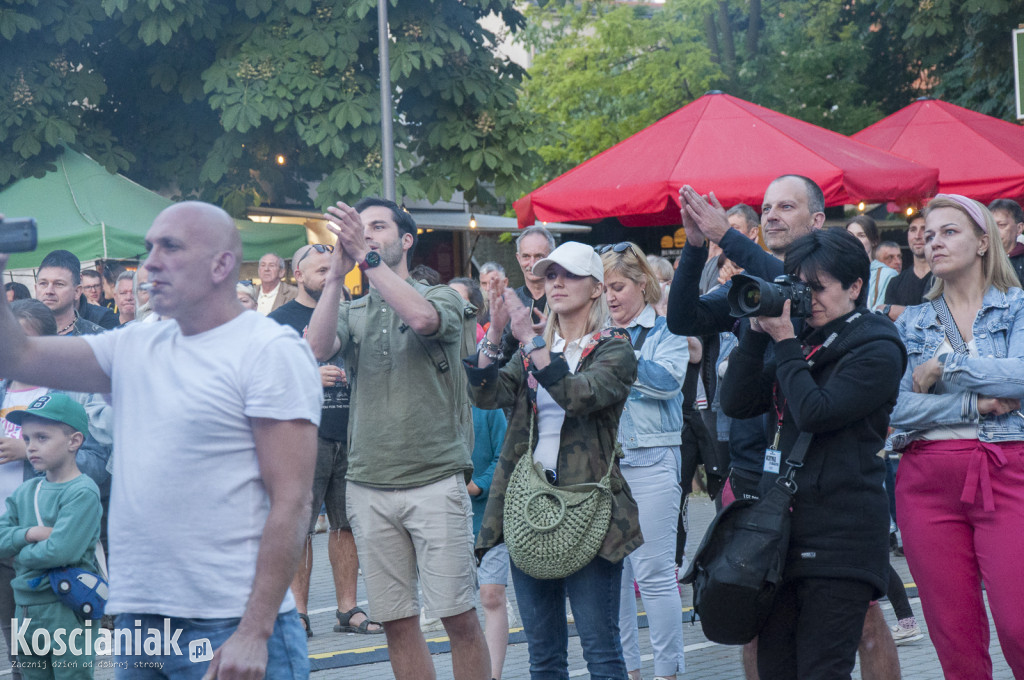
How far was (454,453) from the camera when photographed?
4875mm

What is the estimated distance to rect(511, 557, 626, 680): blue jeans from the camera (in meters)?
4.32

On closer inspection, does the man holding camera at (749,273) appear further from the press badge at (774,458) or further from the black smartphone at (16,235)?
the black smartphone at (16,235)

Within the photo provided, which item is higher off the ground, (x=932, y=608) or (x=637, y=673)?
(x=932, y=608)

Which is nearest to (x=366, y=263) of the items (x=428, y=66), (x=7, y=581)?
(x=7, y=581)

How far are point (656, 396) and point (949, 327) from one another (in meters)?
1.53

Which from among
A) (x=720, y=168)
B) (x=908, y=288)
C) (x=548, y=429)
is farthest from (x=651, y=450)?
(x=720, y=168)

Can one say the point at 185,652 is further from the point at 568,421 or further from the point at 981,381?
the point at 981,381

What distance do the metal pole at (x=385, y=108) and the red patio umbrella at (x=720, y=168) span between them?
2.91m

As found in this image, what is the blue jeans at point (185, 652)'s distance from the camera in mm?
2896

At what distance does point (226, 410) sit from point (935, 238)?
2.86m

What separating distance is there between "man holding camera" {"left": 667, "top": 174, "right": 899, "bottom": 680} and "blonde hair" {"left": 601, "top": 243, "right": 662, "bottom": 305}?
93cm

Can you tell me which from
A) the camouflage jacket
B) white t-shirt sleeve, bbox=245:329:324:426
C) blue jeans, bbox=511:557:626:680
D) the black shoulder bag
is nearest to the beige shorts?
the camouflage jacket

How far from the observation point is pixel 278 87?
14570mm

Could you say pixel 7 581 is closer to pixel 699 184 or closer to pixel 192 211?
pixel 192 211
